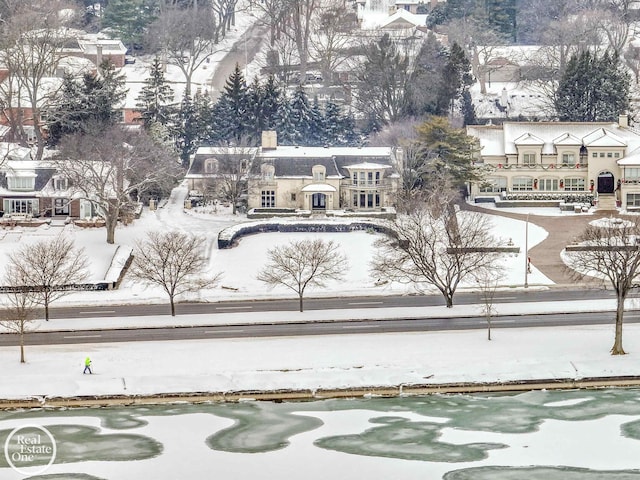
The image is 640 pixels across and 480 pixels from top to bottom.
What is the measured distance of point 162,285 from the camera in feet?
265

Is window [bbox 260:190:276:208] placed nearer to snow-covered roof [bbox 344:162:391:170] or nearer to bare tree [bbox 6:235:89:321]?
snow-covered roof [bbox 344:162:391:170]

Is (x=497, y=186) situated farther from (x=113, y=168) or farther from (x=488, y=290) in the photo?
(x=113, y=168)

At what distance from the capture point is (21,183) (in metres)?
99.7

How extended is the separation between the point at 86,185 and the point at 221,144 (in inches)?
747

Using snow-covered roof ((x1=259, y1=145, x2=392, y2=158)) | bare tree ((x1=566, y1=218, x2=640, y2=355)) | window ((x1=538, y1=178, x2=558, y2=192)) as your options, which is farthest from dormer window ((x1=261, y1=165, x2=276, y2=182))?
bare tree ((x1=566, y1=218, x2=640, y2=355))

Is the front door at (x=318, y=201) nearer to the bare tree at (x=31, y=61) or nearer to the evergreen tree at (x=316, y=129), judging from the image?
the evergreen tree at (x=316, y=129)

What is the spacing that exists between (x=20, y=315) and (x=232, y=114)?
46.1m

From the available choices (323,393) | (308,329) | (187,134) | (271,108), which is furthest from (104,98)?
(323,393)

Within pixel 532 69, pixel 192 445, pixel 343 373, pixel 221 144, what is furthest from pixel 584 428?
pixel 532 69

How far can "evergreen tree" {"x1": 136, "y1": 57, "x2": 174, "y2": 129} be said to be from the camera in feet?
382

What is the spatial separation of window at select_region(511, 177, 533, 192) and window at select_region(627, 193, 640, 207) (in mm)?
7229

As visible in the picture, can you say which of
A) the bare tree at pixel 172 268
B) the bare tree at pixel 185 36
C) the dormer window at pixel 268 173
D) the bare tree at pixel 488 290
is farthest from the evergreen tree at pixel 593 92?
the bare tree at pixel 172 268

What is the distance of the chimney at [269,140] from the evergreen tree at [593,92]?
81.5 ft

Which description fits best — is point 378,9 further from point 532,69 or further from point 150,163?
point 150,163
